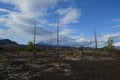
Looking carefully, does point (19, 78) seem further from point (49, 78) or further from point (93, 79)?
point (93, 79)

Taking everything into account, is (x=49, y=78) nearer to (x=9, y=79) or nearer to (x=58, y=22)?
(x=9, y=79)

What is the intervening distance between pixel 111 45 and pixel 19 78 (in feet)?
237

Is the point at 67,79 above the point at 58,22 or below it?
below

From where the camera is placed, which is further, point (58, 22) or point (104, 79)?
point (58, 22)

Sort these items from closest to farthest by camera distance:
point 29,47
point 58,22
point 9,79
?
point 9,79
point 58,22
point 29,47

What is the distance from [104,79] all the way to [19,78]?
11.6 metres

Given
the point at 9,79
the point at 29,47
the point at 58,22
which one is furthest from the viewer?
the point at 29,47

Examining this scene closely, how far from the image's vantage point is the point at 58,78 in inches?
1234

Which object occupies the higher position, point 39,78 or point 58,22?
point 58,22

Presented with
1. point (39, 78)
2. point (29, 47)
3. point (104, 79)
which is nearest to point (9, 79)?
point (39, 78)

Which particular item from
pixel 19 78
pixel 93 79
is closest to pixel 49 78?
pixel 19 78

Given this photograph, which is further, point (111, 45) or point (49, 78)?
point (111, 45)

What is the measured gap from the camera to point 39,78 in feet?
103

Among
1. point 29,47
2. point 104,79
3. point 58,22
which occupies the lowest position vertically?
point 104,79
